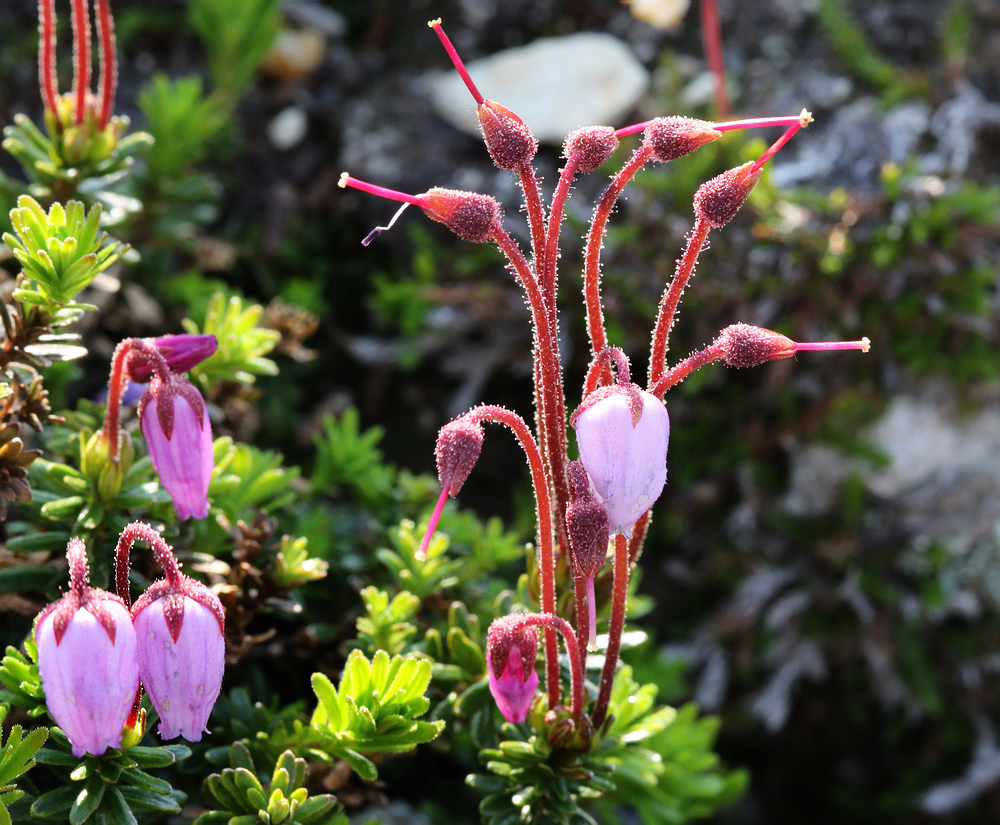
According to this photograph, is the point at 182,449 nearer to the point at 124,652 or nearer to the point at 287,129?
the point at 124,652

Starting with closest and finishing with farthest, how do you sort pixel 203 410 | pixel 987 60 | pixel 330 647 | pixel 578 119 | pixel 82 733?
pixel 82 733 < pixel 203 410 < pixel 330 647 < pixel 578 119 < pixel 987 60

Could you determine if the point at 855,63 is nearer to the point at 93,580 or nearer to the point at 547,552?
the point at 547,552

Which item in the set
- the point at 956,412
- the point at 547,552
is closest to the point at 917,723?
the point at 956,412

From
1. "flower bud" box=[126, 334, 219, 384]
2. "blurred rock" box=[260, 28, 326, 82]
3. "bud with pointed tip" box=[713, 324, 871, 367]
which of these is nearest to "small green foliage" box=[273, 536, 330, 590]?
"flower bud" box=[126, 334, 219, 384]

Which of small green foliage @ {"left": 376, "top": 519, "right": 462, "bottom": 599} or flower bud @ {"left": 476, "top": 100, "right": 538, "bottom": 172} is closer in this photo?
flower bud @ {"left": 476, "top": 100, "right": 538, "bottom": 172}

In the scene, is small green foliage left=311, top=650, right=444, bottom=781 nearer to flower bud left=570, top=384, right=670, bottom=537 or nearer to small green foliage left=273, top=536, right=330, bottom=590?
small green foliage left=273, top=536, right=330, bottom=590
